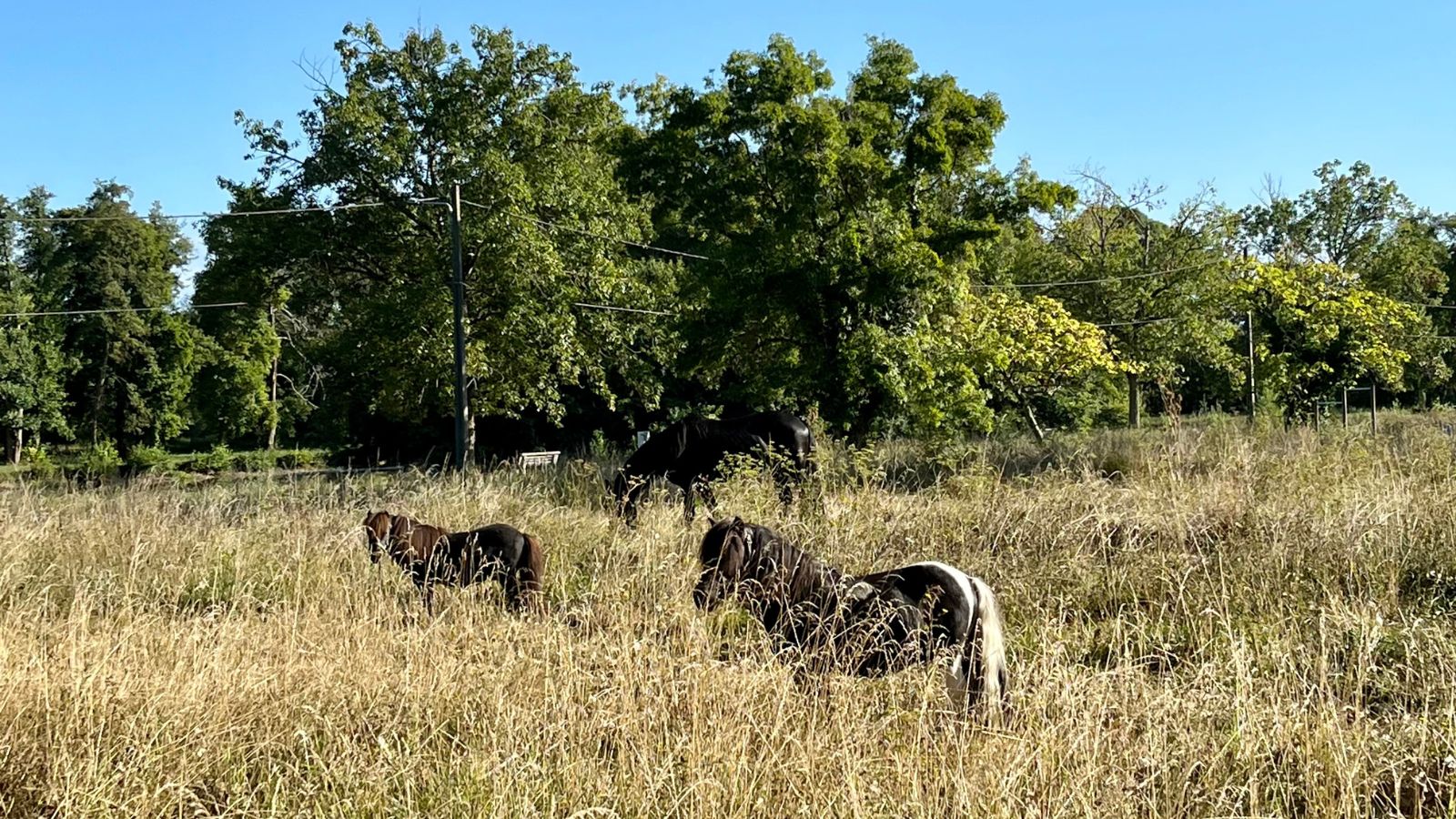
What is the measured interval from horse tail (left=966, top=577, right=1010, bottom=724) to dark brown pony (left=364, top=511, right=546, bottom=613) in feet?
8.83

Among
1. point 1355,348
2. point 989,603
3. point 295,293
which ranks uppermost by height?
point 295,293

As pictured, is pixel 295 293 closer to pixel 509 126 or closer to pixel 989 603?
pixel 509 126

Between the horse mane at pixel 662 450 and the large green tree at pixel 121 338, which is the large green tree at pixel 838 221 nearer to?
the horse mane at pixel 662 450

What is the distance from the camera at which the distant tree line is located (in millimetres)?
17906

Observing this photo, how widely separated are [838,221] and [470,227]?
9.10 meters

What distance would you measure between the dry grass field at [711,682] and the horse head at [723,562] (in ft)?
0.51

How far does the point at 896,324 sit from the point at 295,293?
15725mm

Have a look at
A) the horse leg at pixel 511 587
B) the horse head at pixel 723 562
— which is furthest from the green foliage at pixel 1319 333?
the horse head at pixel 723 562

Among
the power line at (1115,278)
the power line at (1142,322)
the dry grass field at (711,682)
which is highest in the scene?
the power line at (1115,278)

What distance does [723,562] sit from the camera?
5.03 m

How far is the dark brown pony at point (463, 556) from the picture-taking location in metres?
6.22

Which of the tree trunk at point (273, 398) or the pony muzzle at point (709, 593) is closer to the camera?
the pony muzzle at point (709, 593)

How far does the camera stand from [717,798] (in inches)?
124

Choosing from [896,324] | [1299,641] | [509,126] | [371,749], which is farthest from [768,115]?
[371,749]
